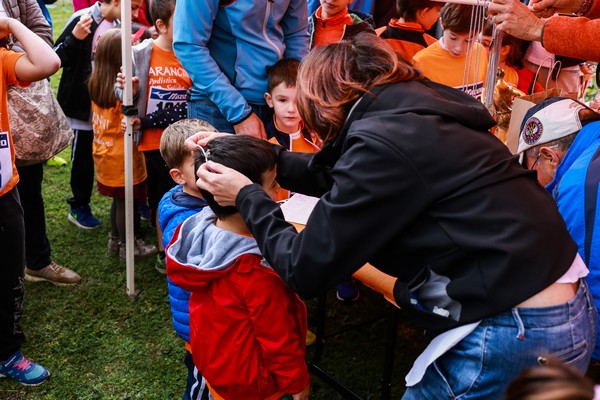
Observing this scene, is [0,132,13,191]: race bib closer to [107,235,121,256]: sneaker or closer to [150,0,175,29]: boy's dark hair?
[150,0,175,29]: boy's dark hair

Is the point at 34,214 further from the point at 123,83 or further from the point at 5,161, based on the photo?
the point at 5,161

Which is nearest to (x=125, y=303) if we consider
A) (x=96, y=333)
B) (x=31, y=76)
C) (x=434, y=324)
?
(x=96, y=333)

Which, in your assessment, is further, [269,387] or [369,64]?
[269,387]

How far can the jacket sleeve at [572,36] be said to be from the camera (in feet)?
7.88

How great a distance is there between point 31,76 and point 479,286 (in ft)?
6.73

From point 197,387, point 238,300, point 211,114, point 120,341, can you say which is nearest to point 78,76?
point 211,114

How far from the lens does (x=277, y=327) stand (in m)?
1.94

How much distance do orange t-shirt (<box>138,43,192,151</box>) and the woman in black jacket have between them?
2105mm

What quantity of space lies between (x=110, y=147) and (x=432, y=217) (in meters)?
2.80

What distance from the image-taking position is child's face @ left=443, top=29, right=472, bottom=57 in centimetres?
372

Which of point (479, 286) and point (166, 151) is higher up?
point (479, 286)

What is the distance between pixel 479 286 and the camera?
1.44 meters

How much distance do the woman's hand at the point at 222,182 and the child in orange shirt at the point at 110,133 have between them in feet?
7.18

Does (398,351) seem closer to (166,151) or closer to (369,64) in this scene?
(166,151)
